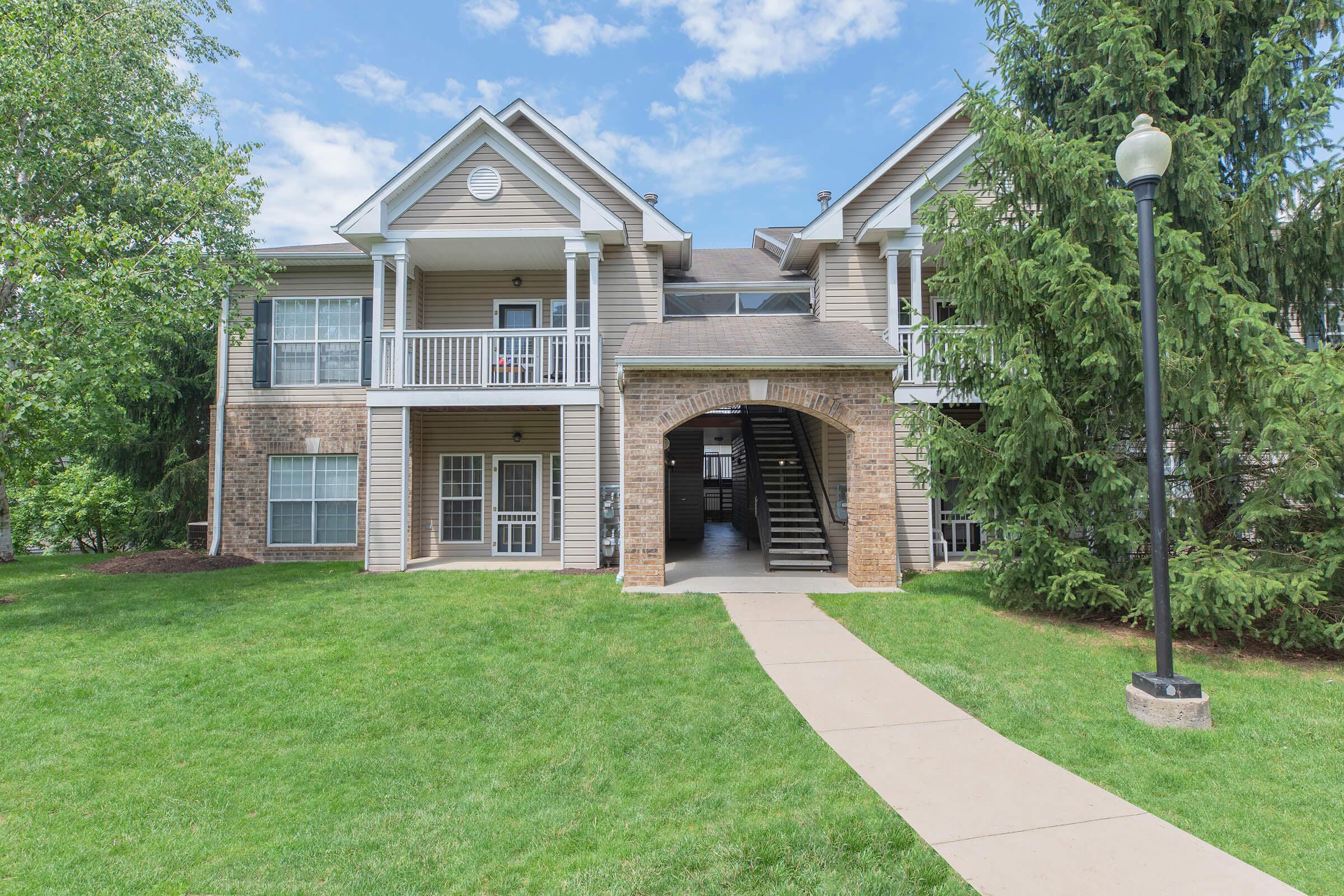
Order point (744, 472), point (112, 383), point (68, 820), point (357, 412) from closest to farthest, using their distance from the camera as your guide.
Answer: point (68, 820), point (112, 383), point (357, 412), point (744, 472)

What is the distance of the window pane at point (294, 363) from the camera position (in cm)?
1337

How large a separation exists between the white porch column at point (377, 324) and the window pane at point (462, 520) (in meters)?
2.99

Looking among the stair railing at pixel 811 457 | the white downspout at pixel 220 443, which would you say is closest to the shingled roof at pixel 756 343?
the stair railing at pixel 811 457

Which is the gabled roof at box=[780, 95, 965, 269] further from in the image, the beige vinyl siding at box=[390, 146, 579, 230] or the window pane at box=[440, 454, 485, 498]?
the window pane at box=[440, 454, 485, 498]

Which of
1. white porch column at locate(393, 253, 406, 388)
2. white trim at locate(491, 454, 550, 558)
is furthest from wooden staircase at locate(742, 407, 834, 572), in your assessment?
white porch column at locate(393, 253, 406, 388)

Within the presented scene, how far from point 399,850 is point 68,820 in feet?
6.24

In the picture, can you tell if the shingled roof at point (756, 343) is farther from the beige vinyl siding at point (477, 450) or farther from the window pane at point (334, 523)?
the window pane at point (334, 523)

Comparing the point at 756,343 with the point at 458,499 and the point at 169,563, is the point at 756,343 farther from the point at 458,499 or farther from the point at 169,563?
the point at 169,563

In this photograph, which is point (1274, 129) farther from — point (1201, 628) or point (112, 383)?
point (112, 383)

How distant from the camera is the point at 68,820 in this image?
3.51 metres

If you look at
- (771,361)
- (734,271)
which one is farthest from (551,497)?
(734,271)

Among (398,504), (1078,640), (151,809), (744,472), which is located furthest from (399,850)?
(744,472)

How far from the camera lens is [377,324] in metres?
11.8

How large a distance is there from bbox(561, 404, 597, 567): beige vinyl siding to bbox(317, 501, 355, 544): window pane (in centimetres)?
490
